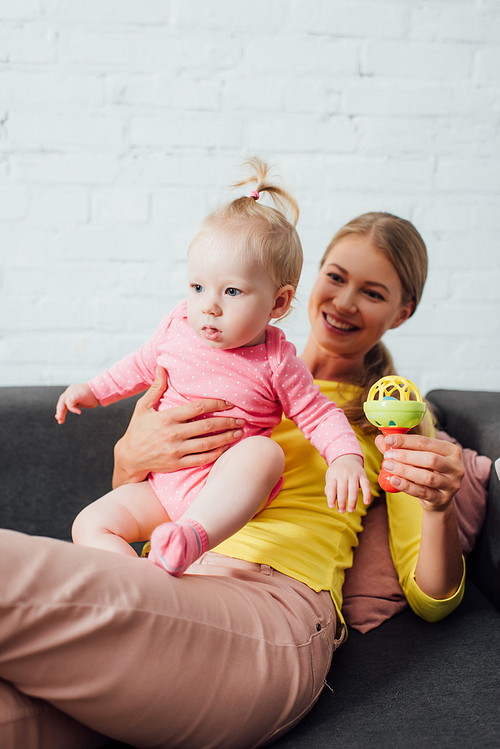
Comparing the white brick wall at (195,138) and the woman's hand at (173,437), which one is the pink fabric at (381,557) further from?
the white brick wall at (195,138)

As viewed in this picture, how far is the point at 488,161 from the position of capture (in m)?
1.95

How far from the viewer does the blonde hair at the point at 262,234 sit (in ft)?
3.35

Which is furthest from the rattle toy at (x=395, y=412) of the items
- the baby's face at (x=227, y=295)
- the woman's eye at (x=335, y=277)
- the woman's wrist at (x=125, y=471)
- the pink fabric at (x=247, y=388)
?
the woman's eye at (x=335, y=277)

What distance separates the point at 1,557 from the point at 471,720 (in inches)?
28.8

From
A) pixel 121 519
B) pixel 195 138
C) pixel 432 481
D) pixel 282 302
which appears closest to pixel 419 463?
pixel 432 481

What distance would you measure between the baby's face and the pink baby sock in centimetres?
38

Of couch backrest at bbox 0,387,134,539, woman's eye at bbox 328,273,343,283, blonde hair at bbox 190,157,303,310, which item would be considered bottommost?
couch backrest at bbox 0,387,134,539

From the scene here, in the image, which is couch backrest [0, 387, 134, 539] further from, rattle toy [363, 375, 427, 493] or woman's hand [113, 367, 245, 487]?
rattle toy [363, 375, 427, 493]

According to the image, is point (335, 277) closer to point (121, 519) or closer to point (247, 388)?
point (247, 388)

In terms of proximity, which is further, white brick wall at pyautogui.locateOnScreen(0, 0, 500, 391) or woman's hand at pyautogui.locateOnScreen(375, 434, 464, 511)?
white brick wall at pyautogui.locateOnScreen(0, 0, 500, 391)

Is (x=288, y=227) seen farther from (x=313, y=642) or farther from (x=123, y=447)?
(x=313, y=642)

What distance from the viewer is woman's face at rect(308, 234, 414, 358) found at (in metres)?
1.42

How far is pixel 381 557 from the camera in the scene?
4.04ft

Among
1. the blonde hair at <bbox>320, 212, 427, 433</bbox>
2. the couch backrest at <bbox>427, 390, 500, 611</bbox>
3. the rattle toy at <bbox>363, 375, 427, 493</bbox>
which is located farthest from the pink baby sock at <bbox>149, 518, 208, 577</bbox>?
the couch backrest at <bbox>427, 390, 500, 611</bbox>
